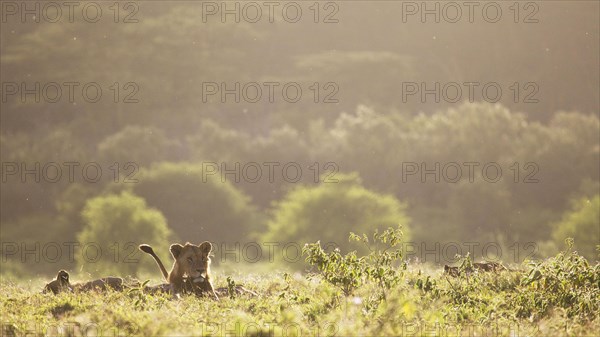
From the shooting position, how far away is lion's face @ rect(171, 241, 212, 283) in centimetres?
1352

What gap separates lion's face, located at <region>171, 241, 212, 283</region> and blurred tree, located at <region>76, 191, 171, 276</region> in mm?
28271

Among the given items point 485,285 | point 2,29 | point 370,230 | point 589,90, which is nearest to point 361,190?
point 370,230

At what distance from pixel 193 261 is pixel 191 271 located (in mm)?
200

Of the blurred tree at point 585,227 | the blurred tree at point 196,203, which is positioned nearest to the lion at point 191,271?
the blurred tree at point 585,227

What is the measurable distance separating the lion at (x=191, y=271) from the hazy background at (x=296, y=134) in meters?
20.9

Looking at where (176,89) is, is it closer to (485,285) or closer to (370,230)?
(370,230)

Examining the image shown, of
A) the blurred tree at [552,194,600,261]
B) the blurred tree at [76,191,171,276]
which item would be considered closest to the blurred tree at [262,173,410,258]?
the blurred tree at [76,191,171,276]

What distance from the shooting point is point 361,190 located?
47719 mm

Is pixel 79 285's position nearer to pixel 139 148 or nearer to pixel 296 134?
pixel 139 148

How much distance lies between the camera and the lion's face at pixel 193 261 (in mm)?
13516

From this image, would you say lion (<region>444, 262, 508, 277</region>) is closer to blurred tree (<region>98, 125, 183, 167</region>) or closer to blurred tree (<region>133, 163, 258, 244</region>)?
blurred tree (<region>133, 163, 258, 244</region>)

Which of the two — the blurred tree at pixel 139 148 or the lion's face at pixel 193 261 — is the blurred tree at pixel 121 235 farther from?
the blurred tree at pixel 139 148

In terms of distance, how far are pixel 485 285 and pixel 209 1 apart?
106 meters

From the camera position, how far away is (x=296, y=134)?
87.1 meters
